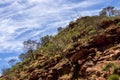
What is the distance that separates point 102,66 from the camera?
45.8m

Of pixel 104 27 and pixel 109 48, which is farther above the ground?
pixel 104 27

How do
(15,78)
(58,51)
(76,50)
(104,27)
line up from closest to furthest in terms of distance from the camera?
(76,50) < (104,27) < (58,51) < (15,78)

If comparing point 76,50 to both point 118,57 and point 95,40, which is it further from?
point 118,57

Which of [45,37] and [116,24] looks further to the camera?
[45,37]

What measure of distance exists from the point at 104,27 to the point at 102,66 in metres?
15.7

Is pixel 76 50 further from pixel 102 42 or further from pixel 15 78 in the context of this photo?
pixel 15 78

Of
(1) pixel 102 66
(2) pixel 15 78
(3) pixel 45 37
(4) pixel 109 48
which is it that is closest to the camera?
(1) pixel 102 66

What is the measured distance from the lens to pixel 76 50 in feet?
180

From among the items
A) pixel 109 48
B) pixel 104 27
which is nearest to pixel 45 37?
pixel 104 27

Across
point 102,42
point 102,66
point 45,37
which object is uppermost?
point 45,37

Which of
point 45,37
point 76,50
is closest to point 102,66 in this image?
point 76,50

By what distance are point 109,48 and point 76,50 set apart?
649 cm

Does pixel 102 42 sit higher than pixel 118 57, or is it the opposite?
pixel 102 42

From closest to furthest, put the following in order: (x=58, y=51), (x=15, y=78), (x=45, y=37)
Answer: (x=58, y=51) → (x=15, y=78) → (x=45, y=37)
